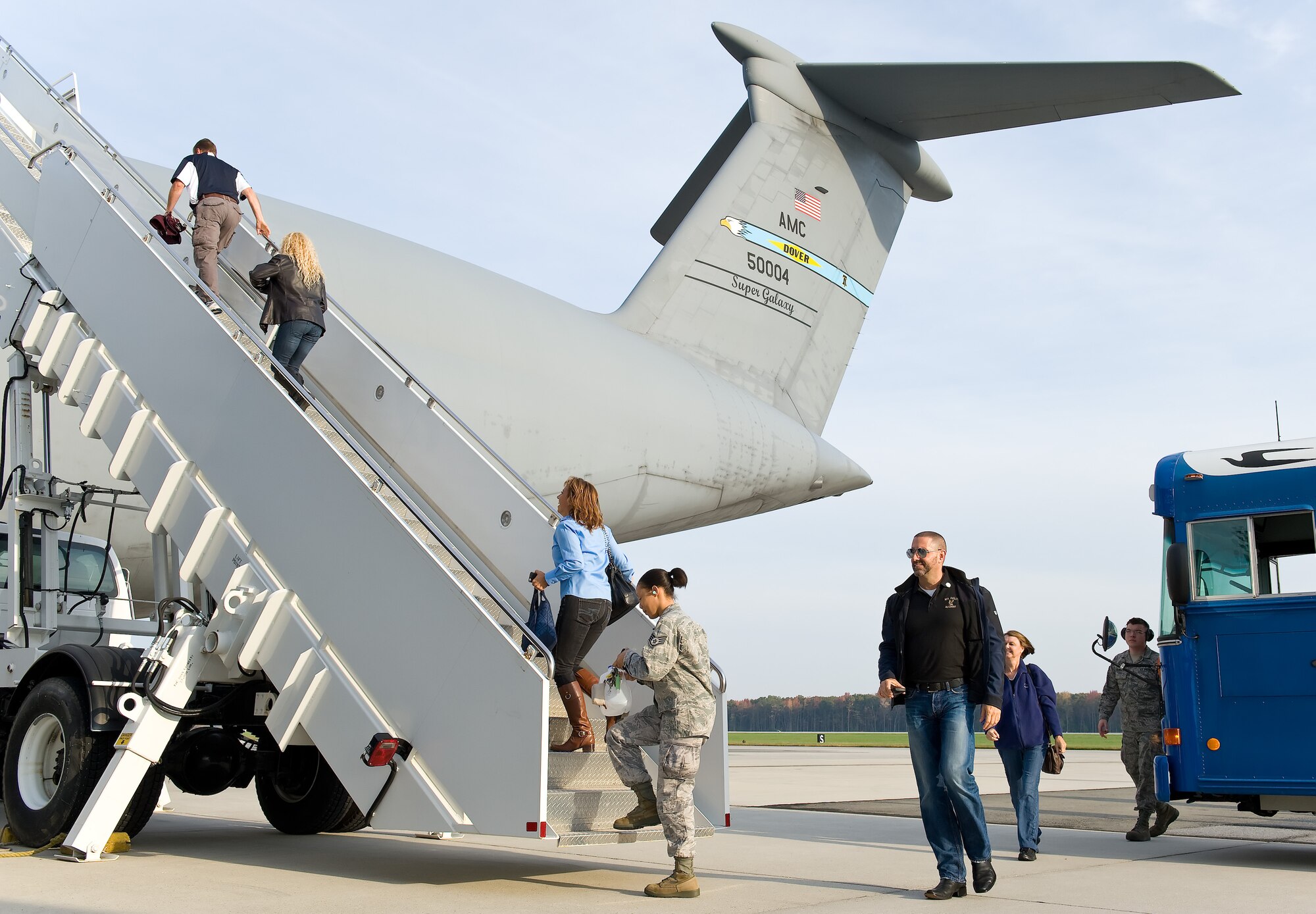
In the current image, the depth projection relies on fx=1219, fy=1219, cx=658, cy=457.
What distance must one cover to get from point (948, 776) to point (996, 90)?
8.17 metres

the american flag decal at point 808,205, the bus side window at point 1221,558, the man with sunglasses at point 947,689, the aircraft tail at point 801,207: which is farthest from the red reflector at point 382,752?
the american flag decal at point 808,205

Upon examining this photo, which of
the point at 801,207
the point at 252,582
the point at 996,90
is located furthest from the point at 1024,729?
the point at 801,207

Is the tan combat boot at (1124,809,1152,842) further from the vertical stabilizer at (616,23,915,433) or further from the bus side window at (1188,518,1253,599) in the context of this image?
the vertical stabilizer at (616,23,915,433)

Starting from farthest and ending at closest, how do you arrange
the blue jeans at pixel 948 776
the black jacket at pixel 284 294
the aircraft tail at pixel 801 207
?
the aircraft tail at pixel 801 207 → the black jacket at pixel 284 294 → the blue jeans at pixel 948 776

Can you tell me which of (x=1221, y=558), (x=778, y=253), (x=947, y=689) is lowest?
(x=947, y=689)

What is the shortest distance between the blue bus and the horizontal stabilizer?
419 centimetres

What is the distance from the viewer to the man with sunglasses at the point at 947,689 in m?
5.68

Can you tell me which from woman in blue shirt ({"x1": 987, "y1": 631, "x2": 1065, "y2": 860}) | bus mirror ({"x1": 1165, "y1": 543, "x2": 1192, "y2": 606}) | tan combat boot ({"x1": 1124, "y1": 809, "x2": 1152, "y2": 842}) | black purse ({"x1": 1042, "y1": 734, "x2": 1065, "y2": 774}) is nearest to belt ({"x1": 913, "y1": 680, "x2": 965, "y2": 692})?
woman in blue shirt ({"x1": 987, "y1": 631, "x2": 1065, "y2": 860})

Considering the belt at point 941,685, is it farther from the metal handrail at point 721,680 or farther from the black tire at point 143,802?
the black tire at point 143,802

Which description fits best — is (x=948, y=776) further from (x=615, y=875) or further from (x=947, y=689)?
(x=615, y=875)

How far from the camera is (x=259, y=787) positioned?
8047mm

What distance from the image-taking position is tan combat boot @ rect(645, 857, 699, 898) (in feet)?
17.6

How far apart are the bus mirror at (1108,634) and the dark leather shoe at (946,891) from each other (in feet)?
9.31

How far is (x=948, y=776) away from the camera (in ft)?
18.7
